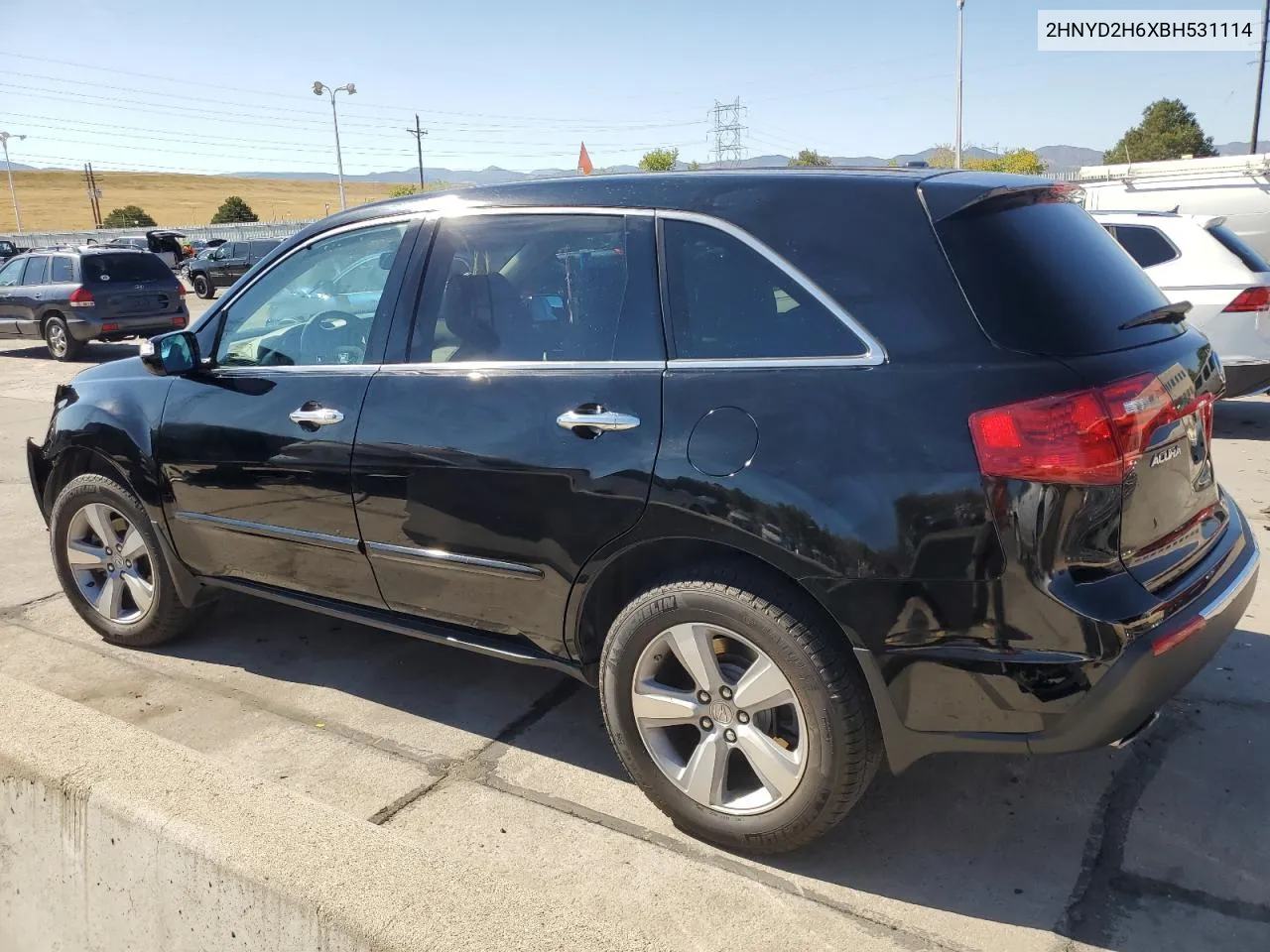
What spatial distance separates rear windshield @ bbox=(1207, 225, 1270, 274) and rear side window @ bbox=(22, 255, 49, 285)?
55.2 feet

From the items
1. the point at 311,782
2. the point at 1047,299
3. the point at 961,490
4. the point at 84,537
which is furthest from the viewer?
the point at 84,537

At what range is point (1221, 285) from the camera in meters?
7.75

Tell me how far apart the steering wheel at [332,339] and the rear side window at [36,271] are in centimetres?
1582

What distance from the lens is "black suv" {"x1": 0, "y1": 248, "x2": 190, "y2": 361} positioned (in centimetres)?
1631

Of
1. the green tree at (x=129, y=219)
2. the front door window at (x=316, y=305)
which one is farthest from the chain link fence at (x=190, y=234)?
the front door window at (x=316, y=305)

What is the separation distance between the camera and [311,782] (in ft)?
11.2

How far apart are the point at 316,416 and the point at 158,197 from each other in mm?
116650

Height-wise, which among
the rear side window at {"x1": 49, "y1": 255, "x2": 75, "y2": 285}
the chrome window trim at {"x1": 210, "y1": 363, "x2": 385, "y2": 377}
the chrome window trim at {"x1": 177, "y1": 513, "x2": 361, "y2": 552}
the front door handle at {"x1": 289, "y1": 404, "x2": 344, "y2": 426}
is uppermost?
the rear side window at {"x1": 49, "y1": 255, "x2": 75, "y2": 285}

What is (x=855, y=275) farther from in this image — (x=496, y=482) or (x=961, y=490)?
(x=496, y=482)

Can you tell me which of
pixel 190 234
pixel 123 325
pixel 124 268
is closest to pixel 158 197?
pixel 190 234

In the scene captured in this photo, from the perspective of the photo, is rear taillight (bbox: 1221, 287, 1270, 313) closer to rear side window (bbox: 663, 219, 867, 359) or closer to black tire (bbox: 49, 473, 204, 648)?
rear side window (bbox: 663, 219, 867, 359)

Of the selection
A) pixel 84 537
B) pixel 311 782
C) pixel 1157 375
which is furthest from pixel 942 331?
pixel 84 537

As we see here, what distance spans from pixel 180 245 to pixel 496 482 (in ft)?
122

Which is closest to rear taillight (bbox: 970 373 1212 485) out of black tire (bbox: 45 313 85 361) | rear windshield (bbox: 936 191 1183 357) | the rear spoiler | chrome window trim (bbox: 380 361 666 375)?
rear windshield (bbox: 936 191 1183 357)
